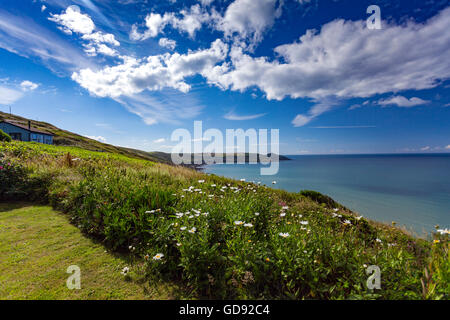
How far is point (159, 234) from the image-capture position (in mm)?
2992

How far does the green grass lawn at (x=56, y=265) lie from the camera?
242 cm

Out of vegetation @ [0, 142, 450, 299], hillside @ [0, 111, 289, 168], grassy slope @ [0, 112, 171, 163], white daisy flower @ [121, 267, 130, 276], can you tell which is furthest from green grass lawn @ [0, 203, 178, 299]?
grassy slope @ [0, 112, 171, 163]

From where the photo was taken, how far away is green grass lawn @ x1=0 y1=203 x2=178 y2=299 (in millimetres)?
2424

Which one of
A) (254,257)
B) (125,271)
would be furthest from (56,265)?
(254,257)

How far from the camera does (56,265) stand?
2.95 meters

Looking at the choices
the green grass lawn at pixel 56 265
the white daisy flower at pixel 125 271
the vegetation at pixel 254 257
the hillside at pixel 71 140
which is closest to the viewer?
the vegetation at pixel 254 257

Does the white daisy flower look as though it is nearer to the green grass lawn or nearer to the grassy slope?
the green grass lawn

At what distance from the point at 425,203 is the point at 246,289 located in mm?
34641

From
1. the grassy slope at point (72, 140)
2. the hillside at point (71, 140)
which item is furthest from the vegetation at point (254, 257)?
the grassy slope at point (72, 140)

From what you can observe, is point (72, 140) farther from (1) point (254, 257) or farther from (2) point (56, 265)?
(1) point (254, 257)

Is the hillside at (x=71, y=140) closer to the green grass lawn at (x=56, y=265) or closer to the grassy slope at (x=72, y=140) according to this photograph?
the grassy slope at (x=72, y=140)

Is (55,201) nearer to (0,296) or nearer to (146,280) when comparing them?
(0,296)
